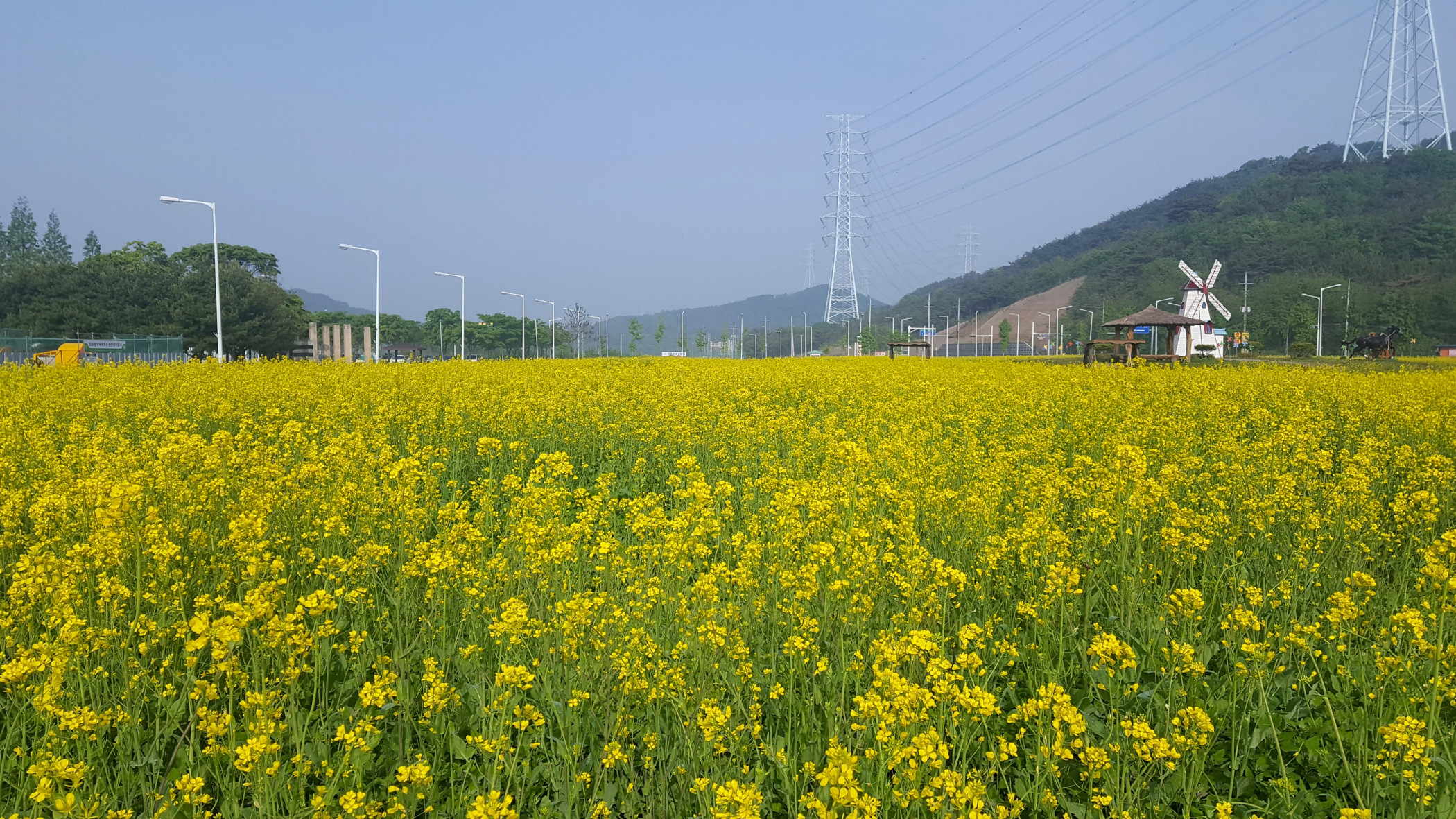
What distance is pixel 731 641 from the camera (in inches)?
124

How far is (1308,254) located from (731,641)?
114m

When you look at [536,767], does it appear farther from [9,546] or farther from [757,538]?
[9,546]

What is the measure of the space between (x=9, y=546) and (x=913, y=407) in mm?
9430

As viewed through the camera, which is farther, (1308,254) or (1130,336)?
(1308,254)

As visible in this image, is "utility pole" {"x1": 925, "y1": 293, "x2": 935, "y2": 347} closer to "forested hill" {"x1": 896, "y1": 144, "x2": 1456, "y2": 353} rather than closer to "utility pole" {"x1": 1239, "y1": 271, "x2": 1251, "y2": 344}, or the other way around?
"forested hill" {"x1": 896, "y1": 144, "x2": 1456, "y2": 353}

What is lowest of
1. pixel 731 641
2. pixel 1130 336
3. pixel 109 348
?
pixel 731 641

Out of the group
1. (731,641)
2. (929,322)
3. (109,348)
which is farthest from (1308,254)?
(109,348)

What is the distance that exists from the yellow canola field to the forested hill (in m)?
77.7

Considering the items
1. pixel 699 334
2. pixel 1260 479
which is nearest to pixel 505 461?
pixel 1260 479

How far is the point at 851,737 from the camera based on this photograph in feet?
9.17

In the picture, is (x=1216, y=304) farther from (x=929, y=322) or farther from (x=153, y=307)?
(x=153, y=307)

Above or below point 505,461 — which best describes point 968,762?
below

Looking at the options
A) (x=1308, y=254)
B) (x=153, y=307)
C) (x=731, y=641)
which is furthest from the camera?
(x=1308, y=254)

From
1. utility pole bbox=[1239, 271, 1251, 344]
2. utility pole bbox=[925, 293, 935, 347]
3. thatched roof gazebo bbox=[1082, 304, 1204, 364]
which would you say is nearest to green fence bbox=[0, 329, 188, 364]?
thatched roof gazebo bbox=[1082, 304, 1204, 364]
